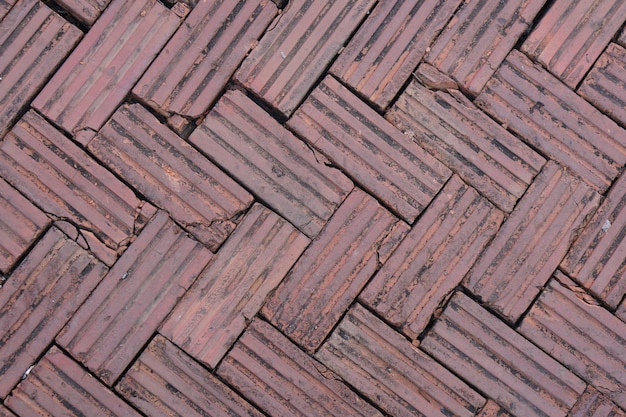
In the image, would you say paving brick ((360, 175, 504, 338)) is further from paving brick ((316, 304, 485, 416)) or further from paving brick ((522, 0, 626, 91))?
paving brick ((522, 0, 626, 91))

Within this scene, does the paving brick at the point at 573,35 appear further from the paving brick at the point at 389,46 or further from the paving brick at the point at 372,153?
the paving brick at the point at 372,153

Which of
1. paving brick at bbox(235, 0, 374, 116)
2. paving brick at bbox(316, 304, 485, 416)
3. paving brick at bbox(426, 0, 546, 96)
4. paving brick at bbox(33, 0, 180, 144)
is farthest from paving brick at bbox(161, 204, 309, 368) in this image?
paving brick at bbox(426, 0, 546, 96)

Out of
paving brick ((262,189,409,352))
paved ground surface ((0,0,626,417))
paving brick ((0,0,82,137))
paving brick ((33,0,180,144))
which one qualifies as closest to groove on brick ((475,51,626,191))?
paved ground surface ((0,0,626,417))

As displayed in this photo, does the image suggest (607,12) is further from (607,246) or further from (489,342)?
(489,342)

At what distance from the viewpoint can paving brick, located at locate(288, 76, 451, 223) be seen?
2840mm

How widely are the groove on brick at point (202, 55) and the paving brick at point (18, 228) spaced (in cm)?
73

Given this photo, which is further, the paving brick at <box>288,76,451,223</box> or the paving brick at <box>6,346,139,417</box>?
the paving brick at <box>288,76,451,223</box>

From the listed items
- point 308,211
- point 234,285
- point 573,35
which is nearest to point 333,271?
point 308,211

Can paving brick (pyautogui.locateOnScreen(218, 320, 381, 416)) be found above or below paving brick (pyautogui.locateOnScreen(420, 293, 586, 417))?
below

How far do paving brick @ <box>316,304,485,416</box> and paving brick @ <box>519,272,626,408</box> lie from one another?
17.2 inches

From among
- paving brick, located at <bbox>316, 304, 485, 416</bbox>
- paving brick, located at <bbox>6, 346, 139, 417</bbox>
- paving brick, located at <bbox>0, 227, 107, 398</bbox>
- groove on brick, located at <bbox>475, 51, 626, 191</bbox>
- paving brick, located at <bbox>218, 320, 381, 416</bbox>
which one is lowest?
paving brick, located at <bbox>6, 346, 139, 417</bbox>

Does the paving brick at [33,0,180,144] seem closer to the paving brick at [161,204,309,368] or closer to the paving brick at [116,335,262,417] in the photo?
the paving brick at [161,204,309,368]

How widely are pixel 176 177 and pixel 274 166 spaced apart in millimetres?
459

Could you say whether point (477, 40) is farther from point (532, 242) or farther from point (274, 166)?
point (274, 166)
